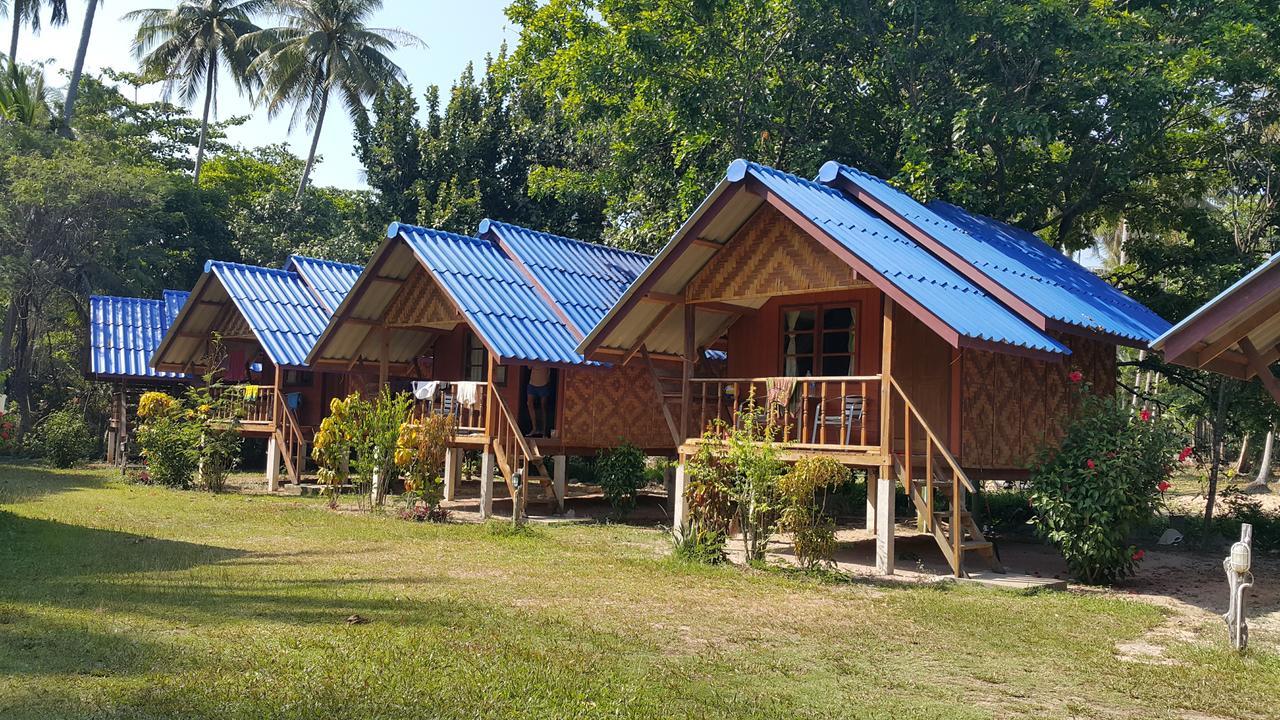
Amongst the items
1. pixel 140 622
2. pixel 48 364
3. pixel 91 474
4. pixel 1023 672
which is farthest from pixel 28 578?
pixel 48 364

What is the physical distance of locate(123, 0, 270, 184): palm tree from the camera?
144 ft

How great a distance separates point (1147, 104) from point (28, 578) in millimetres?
17442

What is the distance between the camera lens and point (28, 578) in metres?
9.91

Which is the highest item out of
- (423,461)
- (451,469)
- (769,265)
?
(769,265)

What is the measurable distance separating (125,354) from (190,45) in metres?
20.6

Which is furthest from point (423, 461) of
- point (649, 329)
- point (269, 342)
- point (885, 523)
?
point (885, 523)

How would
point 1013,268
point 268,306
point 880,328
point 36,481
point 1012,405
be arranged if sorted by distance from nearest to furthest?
point 1012,405
point 880,328
point 1013,268
point 36,481
point 268,306

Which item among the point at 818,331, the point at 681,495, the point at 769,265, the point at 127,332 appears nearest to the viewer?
the point at 769,265

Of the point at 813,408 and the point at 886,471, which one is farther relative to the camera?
the point at 813,408

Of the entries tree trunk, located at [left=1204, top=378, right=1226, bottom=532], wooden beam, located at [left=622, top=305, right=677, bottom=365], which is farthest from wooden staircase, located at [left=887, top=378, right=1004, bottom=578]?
tree trunk, located at [left=1204, top=378, right=1226, bottom=532]

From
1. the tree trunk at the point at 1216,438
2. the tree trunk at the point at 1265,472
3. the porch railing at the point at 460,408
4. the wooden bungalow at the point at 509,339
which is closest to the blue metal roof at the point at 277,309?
the wooden bungalow at the point at 509,339

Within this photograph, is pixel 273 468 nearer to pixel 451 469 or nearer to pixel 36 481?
pixel 36 481

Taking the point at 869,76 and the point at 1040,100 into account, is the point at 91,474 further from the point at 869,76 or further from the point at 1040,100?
the point at 1040,100

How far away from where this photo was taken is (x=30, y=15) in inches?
1604
